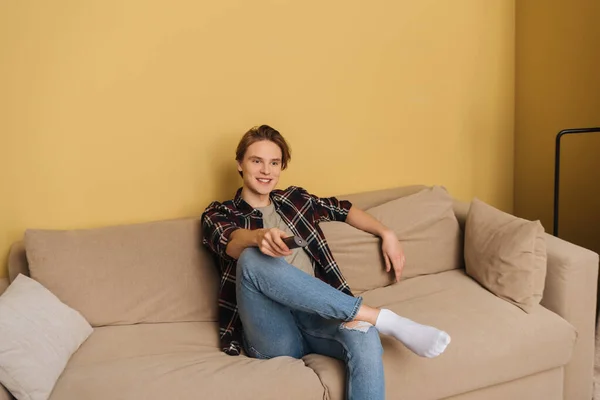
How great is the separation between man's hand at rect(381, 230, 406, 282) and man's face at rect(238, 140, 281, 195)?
1.61ft

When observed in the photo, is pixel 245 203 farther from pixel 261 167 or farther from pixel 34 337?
pixel 34 337

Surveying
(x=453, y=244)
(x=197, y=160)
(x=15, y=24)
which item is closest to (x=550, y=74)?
(x=453, y=244)

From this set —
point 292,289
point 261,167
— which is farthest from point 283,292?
point 261,167

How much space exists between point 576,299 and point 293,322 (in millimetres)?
995

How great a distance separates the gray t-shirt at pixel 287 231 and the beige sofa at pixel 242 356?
263mm

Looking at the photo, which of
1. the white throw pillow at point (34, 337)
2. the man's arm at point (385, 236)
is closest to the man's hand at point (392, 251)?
the man's arm at point (385, 236)

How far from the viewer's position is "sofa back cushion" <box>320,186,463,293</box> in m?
2.41

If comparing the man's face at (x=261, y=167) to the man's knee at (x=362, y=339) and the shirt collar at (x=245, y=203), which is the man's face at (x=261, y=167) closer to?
the shirt collar at (x=245, y=203)

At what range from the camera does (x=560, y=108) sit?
300 cm

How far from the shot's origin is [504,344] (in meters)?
2.03

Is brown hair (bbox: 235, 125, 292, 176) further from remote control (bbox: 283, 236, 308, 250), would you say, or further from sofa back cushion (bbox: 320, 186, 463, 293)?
remote control (bbox: 283, 236, 308, 250)

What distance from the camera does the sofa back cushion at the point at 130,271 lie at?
2.18m

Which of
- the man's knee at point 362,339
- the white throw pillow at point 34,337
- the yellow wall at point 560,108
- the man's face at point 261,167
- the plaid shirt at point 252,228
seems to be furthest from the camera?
the yellow wall at point 560,108

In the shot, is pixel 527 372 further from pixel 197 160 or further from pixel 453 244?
pixel 197 160
